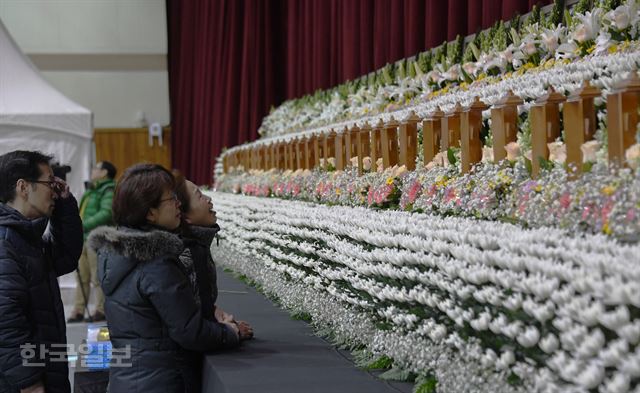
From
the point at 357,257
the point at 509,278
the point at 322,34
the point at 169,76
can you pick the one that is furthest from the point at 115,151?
the point at 509,278

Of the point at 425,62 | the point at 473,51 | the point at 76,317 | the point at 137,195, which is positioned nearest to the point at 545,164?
the point at 137,195

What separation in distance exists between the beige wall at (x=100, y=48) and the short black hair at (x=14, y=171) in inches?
467

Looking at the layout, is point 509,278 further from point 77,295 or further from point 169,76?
point 169,76

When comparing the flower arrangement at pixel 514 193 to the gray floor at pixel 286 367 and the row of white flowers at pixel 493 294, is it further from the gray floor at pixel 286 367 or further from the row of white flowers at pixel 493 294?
the gray floor at pixel 286 367

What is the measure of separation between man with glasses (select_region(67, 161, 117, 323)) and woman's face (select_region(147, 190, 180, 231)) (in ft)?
15.7

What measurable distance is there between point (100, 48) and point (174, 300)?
12.7m

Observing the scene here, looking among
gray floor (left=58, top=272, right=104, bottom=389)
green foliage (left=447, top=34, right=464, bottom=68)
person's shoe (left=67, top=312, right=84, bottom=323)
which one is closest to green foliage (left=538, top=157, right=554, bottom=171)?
green foliage (left=447, top=34, right=464, bottom=68)

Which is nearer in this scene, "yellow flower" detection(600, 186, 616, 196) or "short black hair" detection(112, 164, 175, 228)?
"yellow flower" detection(600, 186, 616, 196)

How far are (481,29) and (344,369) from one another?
298cm

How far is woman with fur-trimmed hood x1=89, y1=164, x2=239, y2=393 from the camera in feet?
8.22

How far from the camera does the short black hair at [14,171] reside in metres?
2.90

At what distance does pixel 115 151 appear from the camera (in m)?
14.4

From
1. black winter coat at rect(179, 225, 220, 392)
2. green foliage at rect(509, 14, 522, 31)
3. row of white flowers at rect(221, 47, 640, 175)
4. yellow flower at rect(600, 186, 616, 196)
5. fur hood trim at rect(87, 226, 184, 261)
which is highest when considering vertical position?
green foliage at rect(509, 14, 522, 31)

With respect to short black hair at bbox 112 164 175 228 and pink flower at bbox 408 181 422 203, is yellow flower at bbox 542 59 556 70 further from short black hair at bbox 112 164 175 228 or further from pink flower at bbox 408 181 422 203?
short black hair at bbox 112 164 175 228
